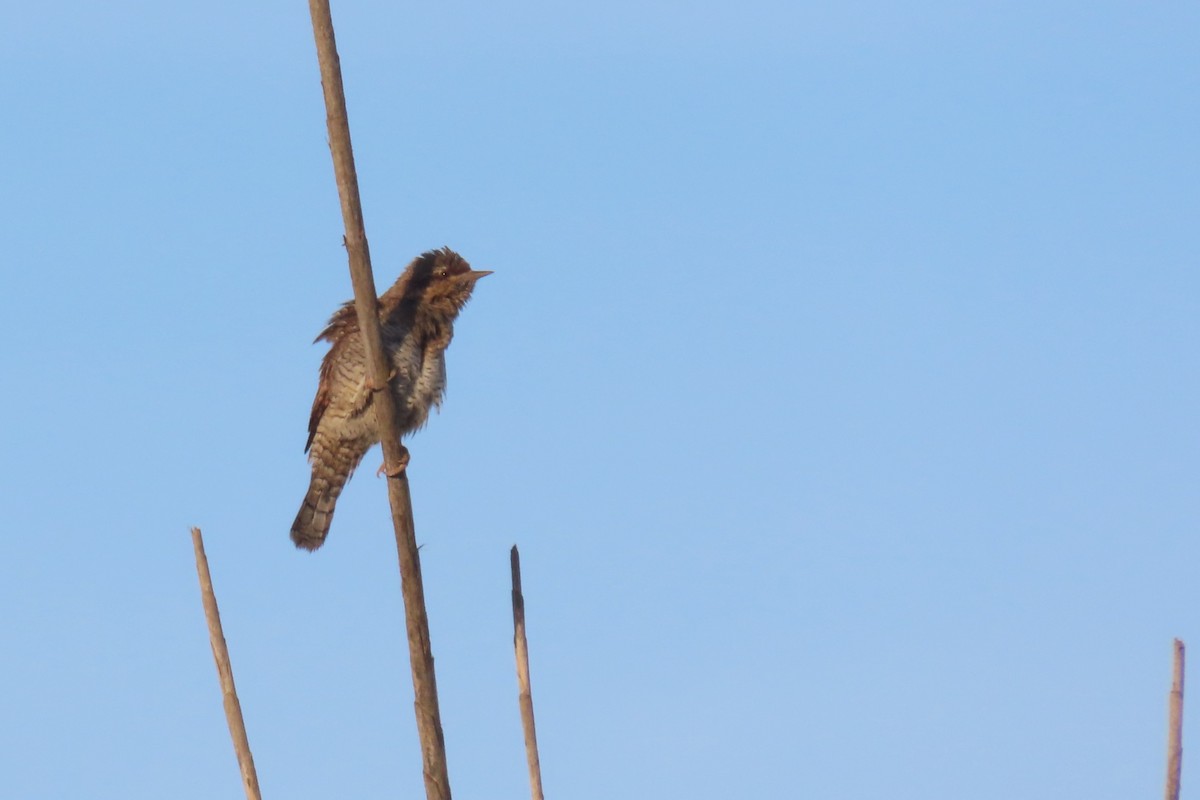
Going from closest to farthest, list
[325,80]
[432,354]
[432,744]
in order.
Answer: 1. [325,80]
2. [432,744]
3. [432,354]

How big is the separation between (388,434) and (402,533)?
0.37m

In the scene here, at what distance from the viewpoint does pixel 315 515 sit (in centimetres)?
934

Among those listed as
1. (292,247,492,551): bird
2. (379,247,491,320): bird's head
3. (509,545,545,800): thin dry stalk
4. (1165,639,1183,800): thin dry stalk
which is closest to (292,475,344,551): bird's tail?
(292,247,492,551): bird

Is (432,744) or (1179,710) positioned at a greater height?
(1179,710)

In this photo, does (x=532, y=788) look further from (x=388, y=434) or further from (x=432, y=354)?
(x=432, y=354)

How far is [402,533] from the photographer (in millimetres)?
4816

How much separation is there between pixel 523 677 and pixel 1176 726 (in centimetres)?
196

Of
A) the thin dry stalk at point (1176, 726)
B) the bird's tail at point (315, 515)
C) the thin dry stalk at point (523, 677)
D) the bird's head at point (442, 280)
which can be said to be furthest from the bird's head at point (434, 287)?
the thin dry stalk at point (1176, 726)

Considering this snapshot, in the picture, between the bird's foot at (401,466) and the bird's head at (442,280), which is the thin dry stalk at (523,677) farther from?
the bird's head at (442,280)

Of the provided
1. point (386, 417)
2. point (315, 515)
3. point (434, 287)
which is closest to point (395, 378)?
point (434, 287)

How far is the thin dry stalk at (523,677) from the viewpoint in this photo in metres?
4.80

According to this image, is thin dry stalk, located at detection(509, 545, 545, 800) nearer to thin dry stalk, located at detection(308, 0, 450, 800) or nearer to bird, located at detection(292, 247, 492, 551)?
thin dry stalk, located at detection(308, 0, 450, 800)

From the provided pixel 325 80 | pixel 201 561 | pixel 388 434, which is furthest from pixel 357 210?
pixel 201 561

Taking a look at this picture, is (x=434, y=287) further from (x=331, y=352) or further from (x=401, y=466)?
(x=401, y=466)
